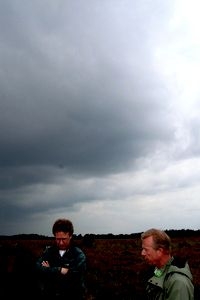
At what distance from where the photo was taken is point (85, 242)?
27.1 metres

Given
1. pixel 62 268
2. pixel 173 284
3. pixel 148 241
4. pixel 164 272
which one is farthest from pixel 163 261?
pixel 62 268

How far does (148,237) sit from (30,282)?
4225mm

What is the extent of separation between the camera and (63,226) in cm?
592

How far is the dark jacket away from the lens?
595 centimetres

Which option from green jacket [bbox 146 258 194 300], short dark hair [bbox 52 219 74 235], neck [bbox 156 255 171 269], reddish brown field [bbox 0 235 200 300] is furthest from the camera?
reddish brown field [bbox 0 235 200 300]

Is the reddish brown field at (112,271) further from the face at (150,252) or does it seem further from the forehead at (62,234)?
the face at (150,252)

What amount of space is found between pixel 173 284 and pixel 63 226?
2.54 meters

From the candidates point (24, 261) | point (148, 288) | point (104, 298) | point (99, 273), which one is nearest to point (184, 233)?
point (99, 273)

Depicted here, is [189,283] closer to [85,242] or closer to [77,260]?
[77,260]

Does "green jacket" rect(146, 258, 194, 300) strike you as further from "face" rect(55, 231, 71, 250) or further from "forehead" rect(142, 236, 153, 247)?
"face" rect(55, 231, 71, 250)

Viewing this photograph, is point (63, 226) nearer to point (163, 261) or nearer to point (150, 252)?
point (150, 252)

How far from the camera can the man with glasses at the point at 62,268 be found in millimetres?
5938

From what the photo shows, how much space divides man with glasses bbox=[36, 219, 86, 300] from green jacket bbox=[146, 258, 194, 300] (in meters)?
2.10

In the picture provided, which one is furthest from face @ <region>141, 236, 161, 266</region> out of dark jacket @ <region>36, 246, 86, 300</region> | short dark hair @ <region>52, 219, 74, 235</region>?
dark jacket @ <region>36, 246, 86, 300</region>
